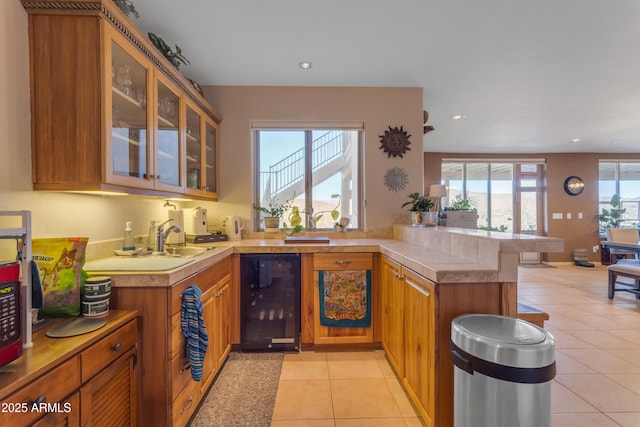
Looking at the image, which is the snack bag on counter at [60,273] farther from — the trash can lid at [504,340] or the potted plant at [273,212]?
the potted plant at [273,212]

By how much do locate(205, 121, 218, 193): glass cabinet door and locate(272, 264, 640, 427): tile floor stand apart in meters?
1.77

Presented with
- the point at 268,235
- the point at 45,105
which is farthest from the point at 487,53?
the point at 45,105

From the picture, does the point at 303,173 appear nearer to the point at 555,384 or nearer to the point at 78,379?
the point at 78,379

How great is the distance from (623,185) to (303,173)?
7.95 m

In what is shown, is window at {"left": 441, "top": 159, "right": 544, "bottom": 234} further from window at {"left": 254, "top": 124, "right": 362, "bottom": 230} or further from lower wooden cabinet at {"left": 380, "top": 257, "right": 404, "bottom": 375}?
lower wooden cabinet at {"left": 380, "top": 257, "right": 404, "bottom": 375}

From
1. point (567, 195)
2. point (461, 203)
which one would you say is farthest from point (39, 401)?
point (567, 195)

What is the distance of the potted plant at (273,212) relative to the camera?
305 centimetres

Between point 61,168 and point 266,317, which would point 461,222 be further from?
point 61,168

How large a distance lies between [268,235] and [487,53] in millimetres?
2620

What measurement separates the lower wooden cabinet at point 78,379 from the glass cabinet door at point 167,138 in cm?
98

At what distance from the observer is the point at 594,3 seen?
1809mm

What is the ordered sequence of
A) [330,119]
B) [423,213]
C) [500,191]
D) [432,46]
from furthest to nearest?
[500,191], [330,119], [423,213], [432,46]

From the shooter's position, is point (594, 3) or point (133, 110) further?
point (594, 3)

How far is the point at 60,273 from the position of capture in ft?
3.79
